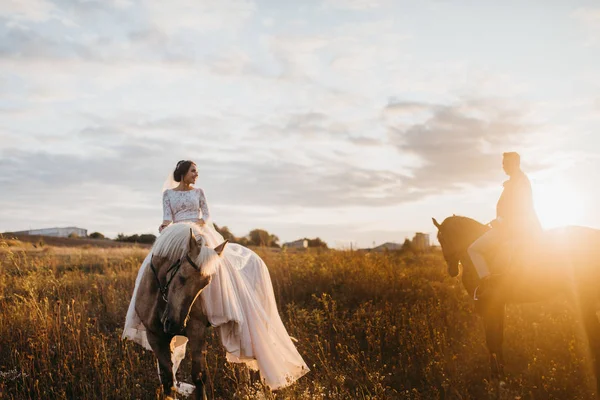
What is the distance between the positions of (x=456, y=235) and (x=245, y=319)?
422cm

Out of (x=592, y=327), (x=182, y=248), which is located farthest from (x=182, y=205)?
(x=592, y=327)

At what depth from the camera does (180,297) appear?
491cm

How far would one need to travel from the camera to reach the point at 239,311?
586 cm

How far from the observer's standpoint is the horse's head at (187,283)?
16.0 ft

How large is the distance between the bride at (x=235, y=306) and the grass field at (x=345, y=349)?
352mm

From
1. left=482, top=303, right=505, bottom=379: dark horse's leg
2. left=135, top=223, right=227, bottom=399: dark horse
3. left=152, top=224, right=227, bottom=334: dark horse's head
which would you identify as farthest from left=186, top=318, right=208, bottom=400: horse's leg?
left=482, top=303, right=505, bottom=379: dark horse's leg

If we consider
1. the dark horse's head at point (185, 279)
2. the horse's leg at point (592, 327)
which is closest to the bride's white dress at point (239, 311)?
the dark horse's head at point (185, 279)

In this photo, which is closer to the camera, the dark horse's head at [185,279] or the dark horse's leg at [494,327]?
the dark horse's head at [185,279]

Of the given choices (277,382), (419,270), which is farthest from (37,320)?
(419,270)

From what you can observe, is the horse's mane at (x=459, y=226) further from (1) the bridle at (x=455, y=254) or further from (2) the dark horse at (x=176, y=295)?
(2) the dark horse at (x=176, y=295)

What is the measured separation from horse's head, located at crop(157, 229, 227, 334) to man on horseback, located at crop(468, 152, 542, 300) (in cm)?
445

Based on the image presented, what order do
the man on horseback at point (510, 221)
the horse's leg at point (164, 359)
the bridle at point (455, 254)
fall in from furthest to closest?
1. the bridle at point (455, 254)
2. the man on horseback at point (510, 221)
3. the horse's leg at point (164, 359)

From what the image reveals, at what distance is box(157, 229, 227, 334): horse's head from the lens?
487 cm

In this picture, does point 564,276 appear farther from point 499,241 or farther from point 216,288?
point 216,288
